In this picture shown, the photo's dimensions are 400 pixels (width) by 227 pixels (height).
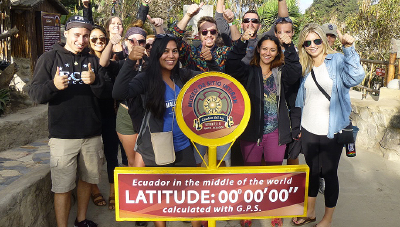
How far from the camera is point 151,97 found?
2404 mm

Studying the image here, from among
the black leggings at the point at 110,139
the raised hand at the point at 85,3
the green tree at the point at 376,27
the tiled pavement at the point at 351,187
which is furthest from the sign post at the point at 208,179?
the green tree at the point at 376,27

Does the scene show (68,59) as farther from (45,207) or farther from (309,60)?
(309,60)

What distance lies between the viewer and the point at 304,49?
317 cm

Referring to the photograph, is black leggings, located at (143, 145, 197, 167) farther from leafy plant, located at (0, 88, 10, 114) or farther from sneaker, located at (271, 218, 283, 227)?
leafy plant, located at (0, 88, 10, 114)

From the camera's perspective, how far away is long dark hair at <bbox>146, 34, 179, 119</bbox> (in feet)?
7.89

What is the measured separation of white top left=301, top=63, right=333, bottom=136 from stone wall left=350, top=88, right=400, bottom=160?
318 centimetres

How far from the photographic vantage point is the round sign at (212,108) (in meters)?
1.87

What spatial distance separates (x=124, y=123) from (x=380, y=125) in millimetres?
4623

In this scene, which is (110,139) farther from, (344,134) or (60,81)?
(344,134)

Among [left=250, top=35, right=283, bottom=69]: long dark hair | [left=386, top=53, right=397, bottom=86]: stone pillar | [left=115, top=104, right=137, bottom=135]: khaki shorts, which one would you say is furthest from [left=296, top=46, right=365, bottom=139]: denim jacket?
[left=386, top=53, right=397, bottom=86]: stone pillar

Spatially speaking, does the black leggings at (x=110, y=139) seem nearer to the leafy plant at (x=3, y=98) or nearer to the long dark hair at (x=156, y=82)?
the long dark hair at (x=156, y=82)

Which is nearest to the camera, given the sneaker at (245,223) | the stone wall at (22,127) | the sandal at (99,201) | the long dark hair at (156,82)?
the long dark hair at (156,82)

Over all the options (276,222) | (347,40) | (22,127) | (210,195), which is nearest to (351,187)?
(276,222)

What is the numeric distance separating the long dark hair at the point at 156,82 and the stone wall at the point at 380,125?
15.2 feet
